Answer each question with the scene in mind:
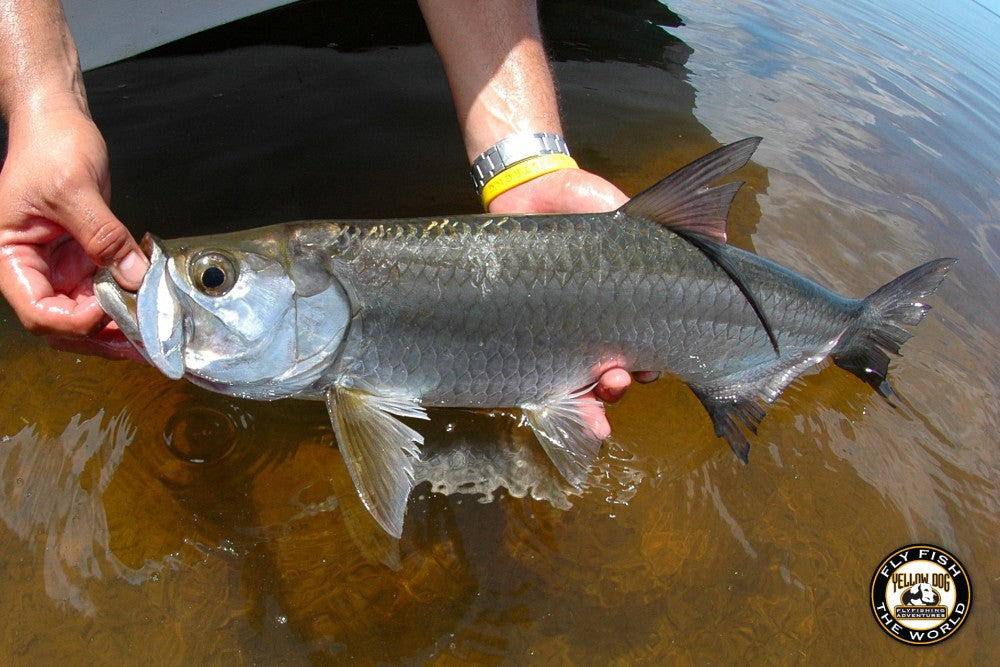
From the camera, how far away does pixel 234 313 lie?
7.14 feet

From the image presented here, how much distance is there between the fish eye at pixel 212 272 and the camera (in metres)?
2.13

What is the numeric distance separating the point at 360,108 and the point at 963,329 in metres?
4.87

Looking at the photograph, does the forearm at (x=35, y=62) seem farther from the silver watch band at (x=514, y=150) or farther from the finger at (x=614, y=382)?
the finger at (x=614, y=382)

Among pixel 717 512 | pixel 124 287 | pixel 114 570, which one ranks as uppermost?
pixel 124 287

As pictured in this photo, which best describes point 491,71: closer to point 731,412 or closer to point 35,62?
point 35,62

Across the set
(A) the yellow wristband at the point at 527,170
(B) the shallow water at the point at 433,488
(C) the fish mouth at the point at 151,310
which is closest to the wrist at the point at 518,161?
(A) the yellow wristband at the point at 527,170

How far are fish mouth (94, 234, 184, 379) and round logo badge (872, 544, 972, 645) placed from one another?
3.20 meters

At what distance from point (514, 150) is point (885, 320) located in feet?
6.73

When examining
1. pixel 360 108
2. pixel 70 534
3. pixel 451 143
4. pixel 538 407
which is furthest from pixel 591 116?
pixel 70 534

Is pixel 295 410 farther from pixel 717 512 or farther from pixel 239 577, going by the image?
pixel 717 512

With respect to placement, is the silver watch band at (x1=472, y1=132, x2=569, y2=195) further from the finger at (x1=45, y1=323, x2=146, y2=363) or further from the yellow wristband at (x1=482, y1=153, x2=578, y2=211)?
the finger at (x1=45, y1=323, x2=146, y2=363)

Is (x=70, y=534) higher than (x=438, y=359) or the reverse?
the reverse

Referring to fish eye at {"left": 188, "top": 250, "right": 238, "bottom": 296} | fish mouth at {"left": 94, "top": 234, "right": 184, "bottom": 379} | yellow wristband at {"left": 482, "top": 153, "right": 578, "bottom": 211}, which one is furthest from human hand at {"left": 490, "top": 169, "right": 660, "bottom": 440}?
fish mouth at {"left": 94, "top": 234, "right": 184, "bottom": 379}

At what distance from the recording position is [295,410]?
319cm
